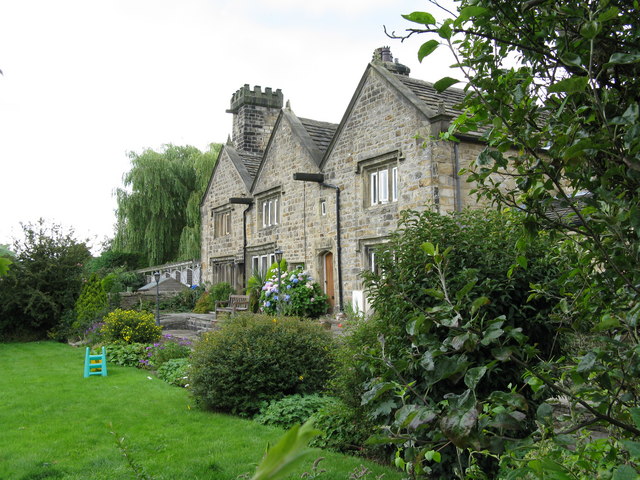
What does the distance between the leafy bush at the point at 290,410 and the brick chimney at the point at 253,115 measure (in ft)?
59.0

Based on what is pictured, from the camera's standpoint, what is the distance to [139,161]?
30578mm

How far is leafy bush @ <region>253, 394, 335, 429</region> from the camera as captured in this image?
25.3 ft

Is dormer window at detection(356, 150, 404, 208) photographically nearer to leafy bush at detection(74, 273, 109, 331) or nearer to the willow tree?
leafy bush at detection(74, 273, 109, 331)

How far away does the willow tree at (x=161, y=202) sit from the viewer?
99.5 ft

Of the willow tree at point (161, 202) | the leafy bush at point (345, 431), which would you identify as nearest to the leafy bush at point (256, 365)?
the leafy bush at point (345, 431)

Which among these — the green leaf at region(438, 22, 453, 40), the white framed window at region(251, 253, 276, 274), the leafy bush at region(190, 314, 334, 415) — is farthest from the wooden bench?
the green leaf at region(438, 22, 453, 40)

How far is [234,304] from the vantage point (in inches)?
800

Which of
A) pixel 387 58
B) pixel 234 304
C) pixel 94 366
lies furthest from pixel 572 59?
pixel 234 304

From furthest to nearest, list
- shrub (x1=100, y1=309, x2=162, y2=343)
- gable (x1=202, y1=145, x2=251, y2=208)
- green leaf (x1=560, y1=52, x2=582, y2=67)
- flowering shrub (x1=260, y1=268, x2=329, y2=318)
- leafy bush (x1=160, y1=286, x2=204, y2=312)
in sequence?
leafy bush (x1=160, y1=286, x2=204, y2=312)
gable (x1=202, y1=145, x2=251, y2=208)
flowering shrub (x1=260, y1=268, x2=329, y2=318)
shrub (x1=100, y1=309, x2=162, y2=343)
green leaf (x1=560, y1=52, x2=582, y2=67)

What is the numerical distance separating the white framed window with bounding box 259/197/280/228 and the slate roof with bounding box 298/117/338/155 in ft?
8.95

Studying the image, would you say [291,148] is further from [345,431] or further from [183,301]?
[345,431]

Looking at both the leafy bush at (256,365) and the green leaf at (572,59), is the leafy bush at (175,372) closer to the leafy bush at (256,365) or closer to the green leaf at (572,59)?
the leafy bush at (256,365)

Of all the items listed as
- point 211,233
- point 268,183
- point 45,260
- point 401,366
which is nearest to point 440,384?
point 401,366

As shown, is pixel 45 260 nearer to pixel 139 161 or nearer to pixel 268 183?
pixel 268 183
